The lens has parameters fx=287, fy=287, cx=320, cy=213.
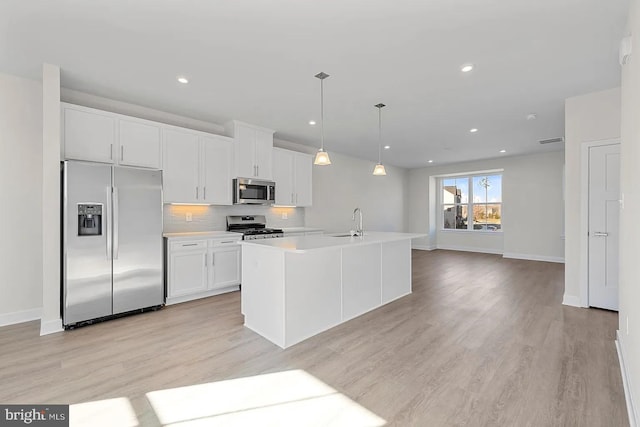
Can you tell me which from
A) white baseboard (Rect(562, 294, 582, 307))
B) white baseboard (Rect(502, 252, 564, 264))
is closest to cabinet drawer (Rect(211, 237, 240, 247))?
→ white baseboard (Rect(562, 294, 582, 307))

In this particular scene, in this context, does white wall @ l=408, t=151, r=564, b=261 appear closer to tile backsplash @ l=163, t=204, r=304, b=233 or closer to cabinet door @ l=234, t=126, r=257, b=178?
tile backsplash @ l=163, t=204, r=304, b=233

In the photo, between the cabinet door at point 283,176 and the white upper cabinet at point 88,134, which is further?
the cabinet door at point 283,176

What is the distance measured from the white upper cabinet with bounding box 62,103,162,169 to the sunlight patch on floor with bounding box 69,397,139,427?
2.78m

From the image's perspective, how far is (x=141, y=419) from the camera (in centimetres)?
174

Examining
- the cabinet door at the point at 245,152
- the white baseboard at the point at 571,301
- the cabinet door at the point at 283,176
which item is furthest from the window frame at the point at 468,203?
the cabinet door at the point at 245,152

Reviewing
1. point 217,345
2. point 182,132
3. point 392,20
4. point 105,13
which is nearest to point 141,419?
point 217,345

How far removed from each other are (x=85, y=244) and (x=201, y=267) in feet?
4.53

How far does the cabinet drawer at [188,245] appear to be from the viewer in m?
3.90

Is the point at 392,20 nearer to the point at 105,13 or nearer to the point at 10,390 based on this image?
the point at 105,13

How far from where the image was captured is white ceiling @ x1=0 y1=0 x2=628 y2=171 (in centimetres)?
217

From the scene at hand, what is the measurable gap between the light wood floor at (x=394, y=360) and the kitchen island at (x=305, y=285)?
0.15 m

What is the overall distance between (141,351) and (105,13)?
9.26 feet

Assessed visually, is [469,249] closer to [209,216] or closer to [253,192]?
[253,192]

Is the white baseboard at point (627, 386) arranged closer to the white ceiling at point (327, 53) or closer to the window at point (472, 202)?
the white ceiling at point (327, 53)
